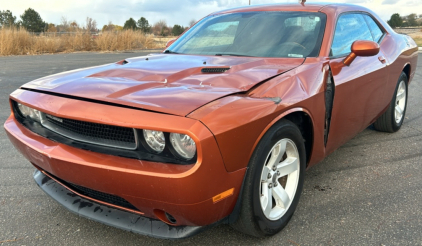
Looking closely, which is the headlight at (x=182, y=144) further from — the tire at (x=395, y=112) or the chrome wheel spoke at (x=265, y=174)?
the tire at (x=395, y=112)

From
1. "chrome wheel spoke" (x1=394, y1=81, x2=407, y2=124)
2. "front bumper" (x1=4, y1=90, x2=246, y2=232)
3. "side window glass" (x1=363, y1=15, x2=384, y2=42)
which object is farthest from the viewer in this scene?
"chrome wheel spoke" (x1=394, y1=81, x2=407, y2=124)

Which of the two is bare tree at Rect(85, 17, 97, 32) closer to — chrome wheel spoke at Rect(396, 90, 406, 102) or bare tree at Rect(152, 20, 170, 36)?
chrome wheel spoke at Rect(396, 90, 406, 102)

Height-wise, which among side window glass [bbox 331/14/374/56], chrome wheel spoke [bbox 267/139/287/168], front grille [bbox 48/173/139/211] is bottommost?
front grille [bbox 48/173/139/211]

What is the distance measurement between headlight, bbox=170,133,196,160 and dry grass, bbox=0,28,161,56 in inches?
714

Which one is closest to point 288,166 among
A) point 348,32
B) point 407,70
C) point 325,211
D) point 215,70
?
point 325,211

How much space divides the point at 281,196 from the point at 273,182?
133mm

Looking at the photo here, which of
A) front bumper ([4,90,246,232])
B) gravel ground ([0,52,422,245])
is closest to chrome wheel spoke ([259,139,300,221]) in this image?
gravel ground ([0,52,422,245])

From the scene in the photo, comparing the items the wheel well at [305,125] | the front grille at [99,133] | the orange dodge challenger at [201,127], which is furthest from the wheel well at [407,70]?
the front grille at [99,133]

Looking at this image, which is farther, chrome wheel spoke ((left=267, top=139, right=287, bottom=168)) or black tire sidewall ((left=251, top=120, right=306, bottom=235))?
chrome wheel spoke ((left=267, top=139, right=287, bottom=168))

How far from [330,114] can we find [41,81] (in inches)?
82.7

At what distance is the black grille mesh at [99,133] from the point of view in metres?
1.87

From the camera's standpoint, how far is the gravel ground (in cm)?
221

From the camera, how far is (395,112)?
4.29m

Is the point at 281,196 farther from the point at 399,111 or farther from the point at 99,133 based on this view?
the point at 399,111
